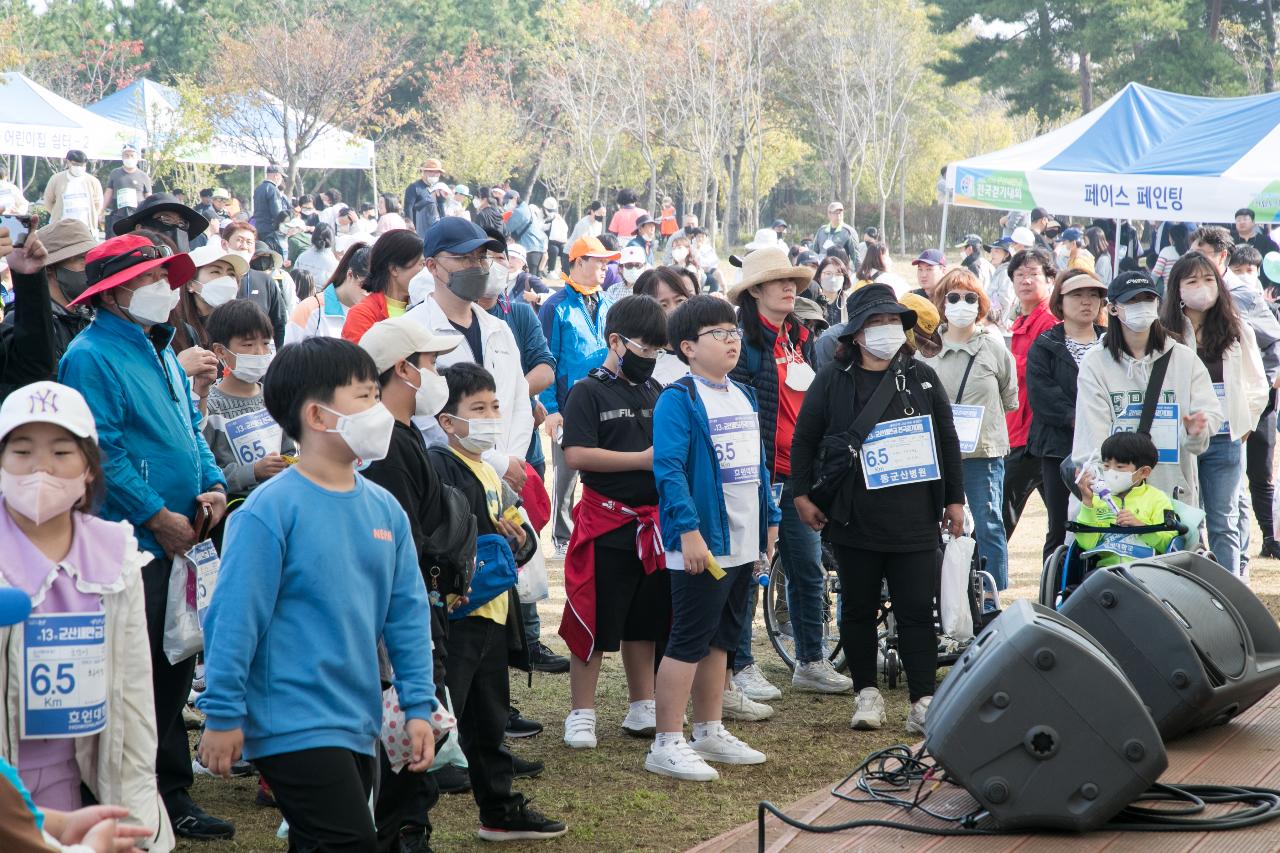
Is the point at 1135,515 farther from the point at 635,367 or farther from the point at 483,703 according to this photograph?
the point at 483,703

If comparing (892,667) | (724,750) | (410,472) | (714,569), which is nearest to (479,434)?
(410,472)

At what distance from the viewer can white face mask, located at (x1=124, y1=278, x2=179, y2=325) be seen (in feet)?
14.1

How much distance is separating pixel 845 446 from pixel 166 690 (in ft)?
9.53

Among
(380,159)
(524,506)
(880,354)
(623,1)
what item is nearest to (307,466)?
(524,506)

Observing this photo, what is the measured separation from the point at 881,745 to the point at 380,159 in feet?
146

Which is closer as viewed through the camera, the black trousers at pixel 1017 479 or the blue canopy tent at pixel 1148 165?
the black trousers at pixel 1017 479

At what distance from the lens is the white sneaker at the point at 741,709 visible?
630 cm

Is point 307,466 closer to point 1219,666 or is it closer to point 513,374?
point 513,374

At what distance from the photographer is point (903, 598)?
5.92 m

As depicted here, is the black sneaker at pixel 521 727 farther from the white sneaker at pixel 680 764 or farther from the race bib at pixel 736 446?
the race bib at pixel 736 446

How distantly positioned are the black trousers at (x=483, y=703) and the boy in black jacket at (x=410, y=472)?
297 mm

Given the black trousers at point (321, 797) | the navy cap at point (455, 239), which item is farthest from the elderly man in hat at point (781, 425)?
the black trousers at point (321, 797)

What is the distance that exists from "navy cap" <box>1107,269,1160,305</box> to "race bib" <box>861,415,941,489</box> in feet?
4.59

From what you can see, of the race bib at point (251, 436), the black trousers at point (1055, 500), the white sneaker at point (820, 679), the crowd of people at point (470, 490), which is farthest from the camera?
the black trousers at point (1055, 500)
